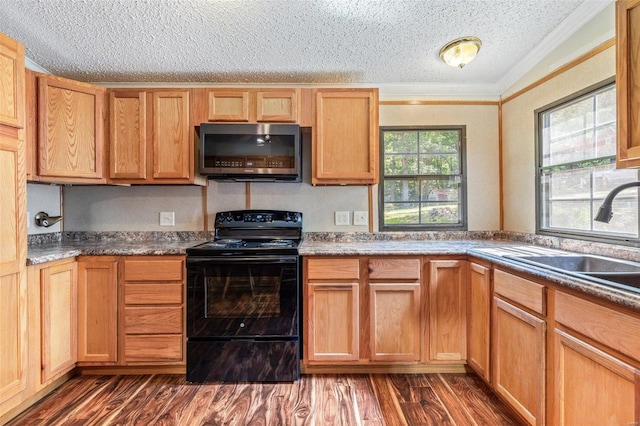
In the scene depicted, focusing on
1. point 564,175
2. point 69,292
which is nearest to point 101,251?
point 69,292

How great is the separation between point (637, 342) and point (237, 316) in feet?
6.67

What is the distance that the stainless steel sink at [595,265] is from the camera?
4.60 feet

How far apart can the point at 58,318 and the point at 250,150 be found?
177 cm

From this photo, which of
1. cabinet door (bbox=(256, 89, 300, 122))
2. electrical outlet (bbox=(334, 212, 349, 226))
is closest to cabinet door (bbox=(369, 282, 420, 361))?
electrical outlet (bbox=(334, 212, 349, 226))

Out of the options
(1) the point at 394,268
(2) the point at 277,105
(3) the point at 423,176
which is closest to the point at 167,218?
(2) the point at 277,105

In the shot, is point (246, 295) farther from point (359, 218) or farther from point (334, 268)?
point (359, 218)

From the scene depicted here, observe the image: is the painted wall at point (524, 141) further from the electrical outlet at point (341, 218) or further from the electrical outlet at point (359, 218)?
the electrical outlet at point (341, 218)

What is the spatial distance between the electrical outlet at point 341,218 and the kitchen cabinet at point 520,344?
4.21 ft

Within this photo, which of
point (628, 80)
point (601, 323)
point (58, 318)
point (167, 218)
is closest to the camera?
point (601, 323)

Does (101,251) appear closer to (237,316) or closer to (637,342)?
(237,316)

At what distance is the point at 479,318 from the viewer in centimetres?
201

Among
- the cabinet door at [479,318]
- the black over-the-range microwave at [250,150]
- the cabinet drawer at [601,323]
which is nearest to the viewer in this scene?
the cabinet drawer at [601,323]

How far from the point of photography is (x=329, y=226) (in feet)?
8.99

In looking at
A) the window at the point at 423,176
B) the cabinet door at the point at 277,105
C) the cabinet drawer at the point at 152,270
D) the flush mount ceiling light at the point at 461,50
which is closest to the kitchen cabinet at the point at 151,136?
the cabinet door at the point at 277,105
